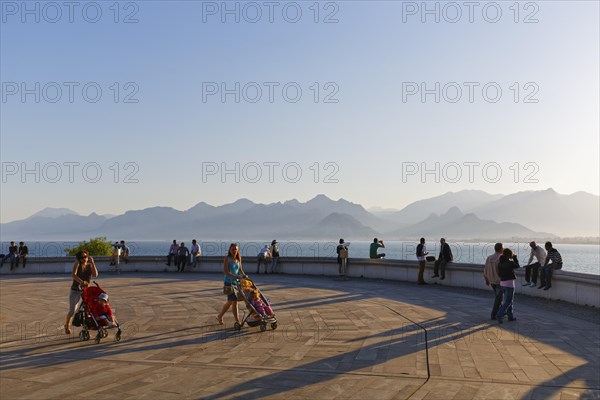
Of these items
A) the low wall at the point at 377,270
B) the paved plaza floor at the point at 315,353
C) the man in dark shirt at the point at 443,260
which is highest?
the man in dark shirt at the point at 443,260

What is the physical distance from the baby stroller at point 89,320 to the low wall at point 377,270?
38.4 ft

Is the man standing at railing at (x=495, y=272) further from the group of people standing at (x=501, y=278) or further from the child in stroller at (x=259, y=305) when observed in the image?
the child in stroller at (x=259, y=305)

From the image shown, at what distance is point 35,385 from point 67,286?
554 inches

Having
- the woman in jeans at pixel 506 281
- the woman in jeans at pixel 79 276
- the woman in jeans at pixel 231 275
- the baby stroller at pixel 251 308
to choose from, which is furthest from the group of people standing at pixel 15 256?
the woman in jeans at pixel 506 281

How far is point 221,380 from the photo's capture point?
731cm

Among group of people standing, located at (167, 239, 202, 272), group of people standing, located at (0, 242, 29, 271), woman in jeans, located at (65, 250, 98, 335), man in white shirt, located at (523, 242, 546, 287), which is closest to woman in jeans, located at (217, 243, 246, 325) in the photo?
woman in jeans, located at (65, 250, 98, 335)

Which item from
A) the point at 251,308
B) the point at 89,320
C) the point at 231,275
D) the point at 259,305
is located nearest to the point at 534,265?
the point at 259,305

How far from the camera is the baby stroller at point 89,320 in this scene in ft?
32.7

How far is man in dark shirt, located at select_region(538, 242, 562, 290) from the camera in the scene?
1542 cm

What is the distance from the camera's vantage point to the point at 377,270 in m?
22.6

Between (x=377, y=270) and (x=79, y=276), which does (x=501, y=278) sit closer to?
(x=79, y=276)

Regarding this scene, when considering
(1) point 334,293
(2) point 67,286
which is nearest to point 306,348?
(1) point 334,293

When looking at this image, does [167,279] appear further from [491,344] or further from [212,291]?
[491,344]

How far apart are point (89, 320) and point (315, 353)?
14.2ft
